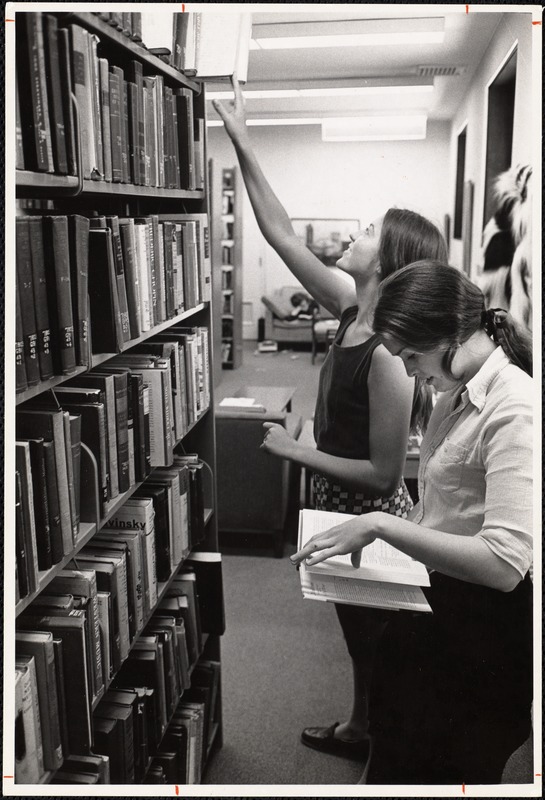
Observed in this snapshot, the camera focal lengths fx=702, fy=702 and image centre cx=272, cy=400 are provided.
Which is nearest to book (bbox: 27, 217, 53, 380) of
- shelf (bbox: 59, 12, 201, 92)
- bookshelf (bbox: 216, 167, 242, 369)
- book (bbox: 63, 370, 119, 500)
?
book (bbox: 63, 370, 119, 500)

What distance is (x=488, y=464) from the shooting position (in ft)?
4.05

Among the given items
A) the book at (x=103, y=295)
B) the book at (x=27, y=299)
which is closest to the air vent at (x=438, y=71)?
the book at (x=103, y=295)

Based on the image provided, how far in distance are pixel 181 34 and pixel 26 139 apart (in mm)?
644

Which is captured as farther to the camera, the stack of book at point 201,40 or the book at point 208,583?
the book at point 208,583

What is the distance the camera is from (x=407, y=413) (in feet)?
5.71

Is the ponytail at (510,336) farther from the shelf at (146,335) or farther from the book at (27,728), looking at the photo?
the book at (27,728)

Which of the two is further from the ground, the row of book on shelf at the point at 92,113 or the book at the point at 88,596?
the row of book on shelf at the point at 92,113

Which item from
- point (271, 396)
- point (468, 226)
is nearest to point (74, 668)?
point (271, 396)

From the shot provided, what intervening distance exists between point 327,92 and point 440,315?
1114 mm

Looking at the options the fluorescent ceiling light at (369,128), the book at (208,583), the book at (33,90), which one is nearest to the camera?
the book at (33,90)

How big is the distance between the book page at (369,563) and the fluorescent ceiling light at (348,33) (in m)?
0.95

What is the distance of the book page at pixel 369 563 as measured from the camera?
1.34m

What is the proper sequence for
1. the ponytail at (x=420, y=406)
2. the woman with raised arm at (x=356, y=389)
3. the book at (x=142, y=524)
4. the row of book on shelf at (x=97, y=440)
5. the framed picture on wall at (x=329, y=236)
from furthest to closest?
the framed picture on wall at (x=329, y=236) < the ponytail at (x=420, y=406) < the woman with raised arm at (x=356, y=389) < the book at (x=142, y=524) < the row of book on shelf at (x=97, y=440)

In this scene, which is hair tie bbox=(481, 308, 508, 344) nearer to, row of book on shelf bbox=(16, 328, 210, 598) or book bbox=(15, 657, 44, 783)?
row of book on shelf bbox=(16, 328, 210, 598)
